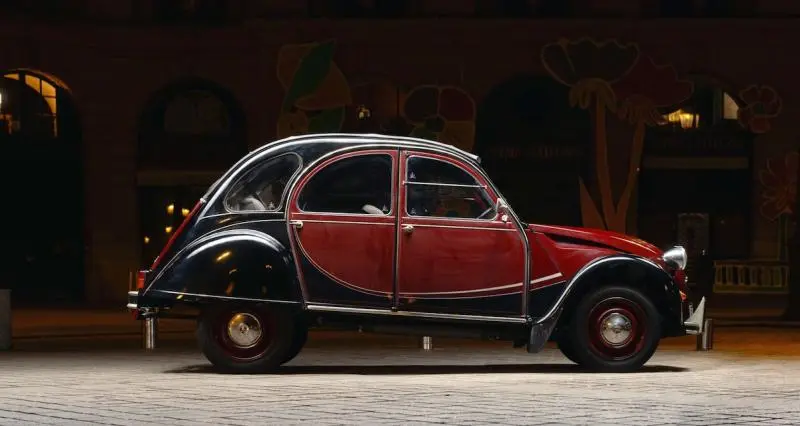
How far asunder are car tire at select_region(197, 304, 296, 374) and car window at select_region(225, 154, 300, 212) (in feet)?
2.90

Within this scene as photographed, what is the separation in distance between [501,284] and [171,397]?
3.72 meters

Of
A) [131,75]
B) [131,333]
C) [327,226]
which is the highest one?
[131,75]

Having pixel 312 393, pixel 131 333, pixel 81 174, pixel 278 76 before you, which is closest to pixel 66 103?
pixel 81 174

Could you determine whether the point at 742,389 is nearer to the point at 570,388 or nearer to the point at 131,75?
the point at 570,388

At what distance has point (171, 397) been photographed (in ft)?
39.8

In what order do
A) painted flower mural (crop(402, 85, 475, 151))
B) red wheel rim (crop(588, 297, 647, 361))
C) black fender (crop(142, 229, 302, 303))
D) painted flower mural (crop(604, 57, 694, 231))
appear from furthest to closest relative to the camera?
painted flower mural (crop(604, 57, 694, 231))
painted flower mural (crop(402, 85, 475, 151))
red wheel rim (crop(588, 297, 647, 361))
black fender (crop(142, 229, 302, 303))

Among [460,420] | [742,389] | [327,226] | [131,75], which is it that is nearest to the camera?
[460,420]

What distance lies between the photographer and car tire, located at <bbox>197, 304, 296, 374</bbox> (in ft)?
48.4

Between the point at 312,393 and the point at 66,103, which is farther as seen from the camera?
the point at 66,103

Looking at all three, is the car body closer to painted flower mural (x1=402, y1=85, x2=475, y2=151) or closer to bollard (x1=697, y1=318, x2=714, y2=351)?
bollard (x1=697, y1=318, x2=714, y2=351)

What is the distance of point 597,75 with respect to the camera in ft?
107

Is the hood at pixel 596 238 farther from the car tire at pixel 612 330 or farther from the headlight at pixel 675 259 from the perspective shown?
the car tire at pixel 612 330

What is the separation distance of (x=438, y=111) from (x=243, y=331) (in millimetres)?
17912

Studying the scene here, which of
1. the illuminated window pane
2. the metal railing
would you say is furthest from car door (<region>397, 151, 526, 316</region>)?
the illuminated window pane
